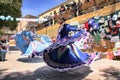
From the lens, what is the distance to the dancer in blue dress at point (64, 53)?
365 inches

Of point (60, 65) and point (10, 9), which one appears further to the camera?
point (10, 9)

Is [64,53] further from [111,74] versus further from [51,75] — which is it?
[111,74]

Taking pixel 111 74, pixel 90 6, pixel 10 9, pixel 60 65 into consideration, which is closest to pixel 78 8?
pixel 90 6

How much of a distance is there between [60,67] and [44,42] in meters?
6.09

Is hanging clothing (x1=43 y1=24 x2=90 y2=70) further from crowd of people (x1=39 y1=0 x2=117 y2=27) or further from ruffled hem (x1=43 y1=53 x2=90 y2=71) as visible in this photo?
crowd of people (x1=39 y1=0 x2=117 y2=27)

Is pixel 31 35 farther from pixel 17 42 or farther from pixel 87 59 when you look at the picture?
pixel 87 59

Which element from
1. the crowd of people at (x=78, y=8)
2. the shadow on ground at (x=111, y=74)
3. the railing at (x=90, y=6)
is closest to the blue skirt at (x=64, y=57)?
the shadow on ground at (x=111, y=74)

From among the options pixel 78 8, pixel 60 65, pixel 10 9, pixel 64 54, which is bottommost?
pixel 60 65

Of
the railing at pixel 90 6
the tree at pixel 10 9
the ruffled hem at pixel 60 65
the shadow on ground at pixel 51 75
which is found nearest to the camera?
the shadow on ground at pixel 51 75

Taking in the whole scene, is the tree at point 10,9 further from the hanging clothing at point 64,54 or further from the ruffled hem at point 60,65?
the ruffled hem at point 60,65

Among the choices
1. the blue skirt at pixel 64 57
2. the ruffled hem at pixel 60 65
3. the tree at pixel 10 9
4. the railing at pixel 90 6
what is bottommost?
the ruffled hem at pixel 60 65

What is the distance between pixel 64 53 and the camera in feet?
31.4

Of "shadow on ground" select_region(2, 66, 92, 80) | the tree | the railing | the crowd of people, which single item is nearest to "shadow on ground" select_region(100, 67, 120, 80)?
"shadow on ground" select_region(2, 66, 92, 80)

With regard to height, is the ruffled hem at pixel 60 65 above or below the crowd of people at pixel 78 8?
below
